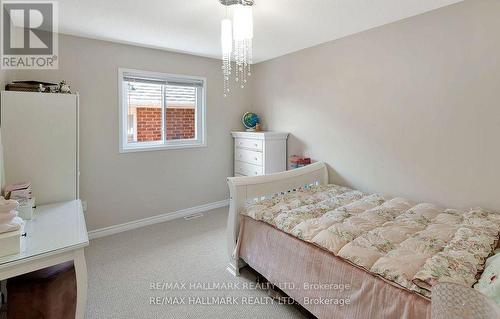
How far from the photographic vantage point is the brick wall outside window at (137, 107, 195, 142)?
137 inches

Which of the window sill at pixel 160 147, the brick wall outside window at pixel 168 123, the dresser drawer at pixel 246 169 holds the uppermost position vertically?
the brick wall outside window at pixel 168 123

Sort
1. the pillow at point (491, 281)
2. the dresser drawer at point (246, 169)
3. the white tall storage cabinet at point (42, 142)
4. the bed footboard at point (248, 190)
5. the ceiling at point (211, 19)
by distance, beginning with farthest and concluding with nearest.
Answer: the dresser drawer at point (246, 169), the bed footboard at point (248, 190), the ceiling at point (211, 19), the white tall storage cabinet at point (42, 142), the pillow at point (491, 281)

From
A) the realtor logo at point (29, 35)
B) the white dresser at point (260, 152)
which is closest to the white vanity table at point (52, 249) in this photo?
the realtor logo at point (29, 35)

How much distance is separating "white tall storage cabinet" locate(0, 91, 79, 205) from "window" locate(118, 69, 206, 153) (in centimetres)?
99

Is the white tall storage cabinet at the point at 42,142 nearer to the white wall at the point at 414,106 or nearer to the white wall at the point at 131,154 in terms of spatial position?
the white wall at the point at 131,154

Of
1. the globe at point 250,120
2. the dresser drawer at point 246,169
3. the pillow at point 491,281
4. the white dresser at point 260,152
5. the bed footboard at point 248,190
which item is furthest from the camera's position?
the globe at point 250,120

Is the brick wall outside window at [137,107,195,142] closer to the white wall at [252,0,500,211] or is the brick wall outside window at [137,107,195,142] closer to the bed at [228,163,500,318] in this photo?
the white wall at [252,0,500,211]

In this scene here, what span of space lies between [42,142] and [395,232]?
8.99ft

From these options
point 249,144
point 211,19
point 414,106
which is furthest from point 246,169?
point 414,106

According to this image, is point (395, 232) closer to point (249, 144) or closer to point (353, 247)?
point (353, 247)

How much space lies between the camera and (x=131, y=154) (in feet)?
10.9

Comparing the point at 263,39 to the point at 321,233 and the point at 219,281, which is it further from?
the point at 219,281

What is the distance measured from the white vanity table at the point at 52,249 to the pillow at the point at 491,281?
1.97m

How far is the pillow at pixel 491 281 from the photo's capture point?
43.9 inches
